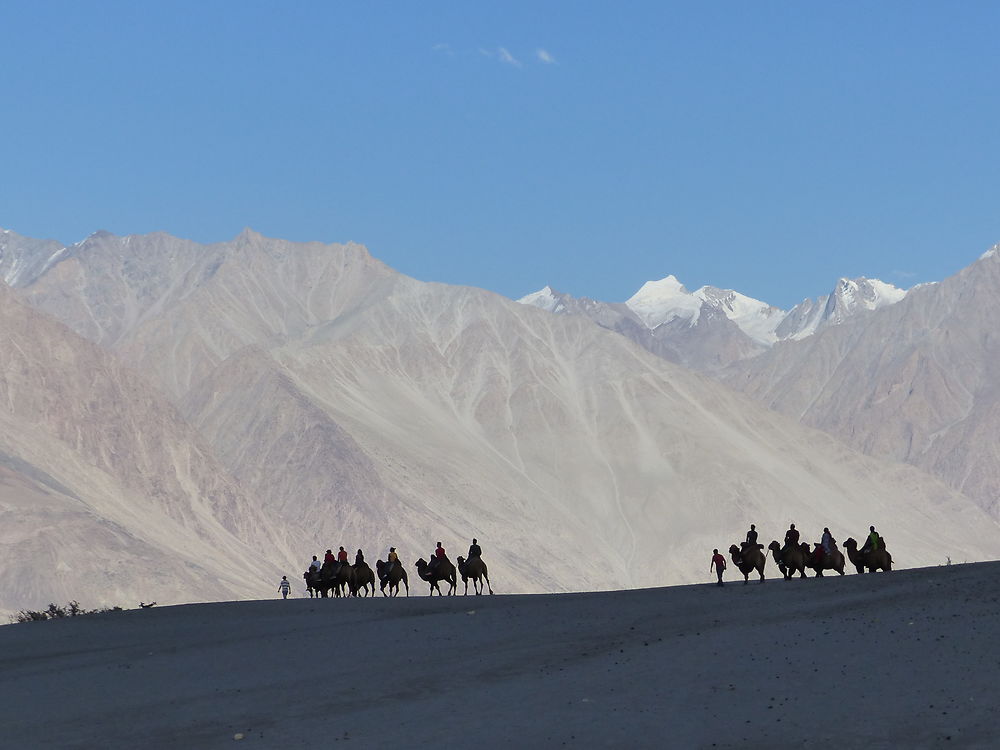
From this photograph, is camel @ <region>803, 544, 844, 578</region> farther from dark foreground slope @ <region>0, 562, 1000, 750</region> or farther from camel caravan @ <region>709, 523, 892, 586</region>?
dark foreground slope @ <region>0, 562, 1000, 750</region>

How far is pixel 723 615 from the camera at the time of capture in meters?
29.8

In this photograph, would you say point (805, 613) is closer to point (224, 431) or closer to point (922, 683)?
point (922, 683)

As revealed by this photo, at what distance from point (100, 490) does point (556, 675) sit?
130564mm

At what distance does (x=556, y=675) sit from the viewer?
23.1 metres

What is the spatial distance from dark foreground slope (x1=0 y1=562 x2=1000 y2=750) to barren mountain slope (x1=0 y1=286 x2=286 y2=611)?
302 ft

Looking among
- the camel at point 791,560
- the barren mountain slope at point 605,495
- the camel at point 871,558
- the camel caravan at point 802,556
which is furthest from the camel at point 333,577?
the barren mountain slope at point 605,495

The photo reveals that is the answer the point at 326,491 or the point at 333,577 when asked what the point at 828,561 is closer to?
the point at 333,577

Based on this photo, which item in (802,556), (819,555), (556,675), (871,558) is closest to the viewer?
(556,675)

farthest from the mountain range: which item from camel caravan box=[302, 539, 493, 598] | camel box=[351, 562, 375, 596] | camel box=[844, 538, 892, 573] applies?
camel box=[844, 538, 892, 573]

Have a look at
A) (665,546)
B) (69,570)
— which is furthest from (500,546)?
(69,570)

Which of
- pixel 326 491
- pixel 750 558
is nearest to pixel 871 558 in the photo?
pixel 750 558

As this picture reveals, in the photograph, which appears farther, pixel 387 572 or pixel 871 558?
pixel 387 572

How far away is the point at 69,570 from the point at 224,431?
70.0 meters

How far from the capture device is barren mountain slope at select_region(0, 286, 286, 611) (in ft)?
405
